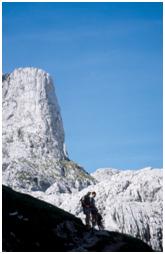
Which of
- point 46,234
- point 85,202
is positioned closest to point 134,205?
point 85,202

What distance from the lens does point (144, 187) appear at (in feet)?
609

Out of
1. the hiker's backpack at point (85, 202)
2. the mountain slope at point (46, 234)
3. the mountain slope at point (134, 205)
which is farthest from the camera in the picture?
the mountain slope at point (134, 205)

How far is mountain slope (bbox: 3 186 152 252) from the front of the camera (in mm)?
38469

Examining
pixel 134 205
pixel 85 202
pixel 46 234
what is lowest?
pixel 46 234

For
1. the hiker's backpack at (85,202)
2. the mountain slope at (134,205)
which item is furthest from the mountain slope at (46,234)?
the mountain slope at (134,205)

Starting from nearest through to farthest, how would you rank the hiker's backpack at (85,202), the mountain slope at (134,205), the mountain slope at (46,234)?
the mountain slope at (46,234) → the hiker's backpack at (85,202) → the mountain slope at (134,205)

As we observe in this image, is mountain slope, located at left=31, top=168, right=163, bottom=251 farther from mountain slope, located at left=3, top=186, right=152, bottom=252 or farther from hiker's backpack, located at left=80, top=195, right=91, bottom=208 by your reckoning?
hiker's backpack, located at left=80, top=195, right=91, bottom=208

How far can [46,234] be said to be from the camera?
40.6 m

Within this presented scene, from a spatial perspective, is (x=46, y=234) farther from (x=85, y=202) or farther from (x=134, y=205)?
(x=134, y=205)

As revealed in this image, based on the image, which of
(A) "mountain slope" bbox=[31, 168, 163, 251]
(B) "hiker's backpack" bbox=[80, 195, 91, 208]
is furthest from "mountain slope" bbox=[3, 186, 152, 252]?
(A) "mountain slope" bbox=[31, 168, 163, 251]

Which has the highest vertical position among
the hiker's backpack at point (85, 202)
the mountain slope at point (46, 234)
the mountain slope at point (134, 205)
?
the mountain slope at point (134, 205)

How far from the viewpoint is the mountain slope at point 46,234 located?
3847 centimetres

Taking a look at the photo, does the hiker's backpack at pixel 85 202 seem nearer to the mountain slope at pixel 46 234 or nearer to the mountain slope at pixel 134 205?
the mountain slope at pixel 46 234

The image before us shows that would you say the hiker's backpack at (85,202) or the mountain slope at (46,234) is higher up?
the hiker's backpack at (85,202)
